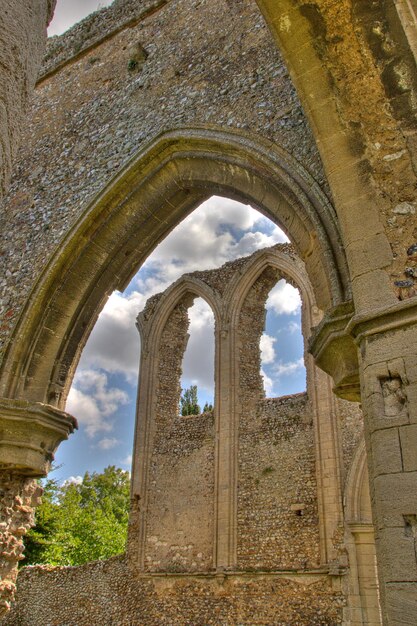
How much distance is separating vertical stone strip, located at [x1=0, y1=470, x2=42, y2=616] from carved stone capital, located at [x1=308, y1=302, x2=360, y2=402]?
3.15 m

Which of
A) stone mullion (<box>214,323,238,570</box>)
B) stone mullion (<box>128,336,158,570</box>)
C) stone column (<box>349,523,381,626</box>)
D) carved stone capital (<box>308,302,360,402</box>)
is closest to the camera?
carved stone capital (<box>308,302,360,402</box>)

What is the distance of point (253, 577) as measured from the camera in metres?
10.5

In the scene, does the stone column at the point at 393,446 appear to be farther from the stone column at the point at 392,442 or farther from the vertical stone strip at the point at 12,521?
the vertical stone strip at the point at 12,521

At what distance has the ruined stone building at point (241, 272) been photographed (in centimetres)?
279

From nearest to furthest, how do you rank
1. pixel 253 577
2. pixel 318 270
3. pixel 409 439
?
pixel 409 439 → pixel 318 270 → pixel 253 577

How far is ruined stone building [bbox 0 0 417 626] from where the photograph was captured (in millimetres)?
2789

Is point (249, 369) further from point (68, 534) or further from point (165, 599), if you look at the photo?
point (68, 534)

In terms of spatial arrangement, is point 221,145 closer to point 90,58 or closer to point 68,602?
point 90,58

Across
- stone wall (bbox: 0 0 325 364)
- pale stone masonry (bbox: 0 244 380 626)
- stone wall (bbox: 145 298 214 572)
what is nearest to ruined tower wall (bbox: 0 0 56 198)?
stone wall (bbox: 0 0 325 364)

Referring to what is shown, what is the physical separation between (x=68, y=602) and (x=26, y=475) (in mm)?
8436

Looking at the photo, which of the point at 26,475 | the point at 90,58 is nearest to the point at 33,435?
the point at 26,475

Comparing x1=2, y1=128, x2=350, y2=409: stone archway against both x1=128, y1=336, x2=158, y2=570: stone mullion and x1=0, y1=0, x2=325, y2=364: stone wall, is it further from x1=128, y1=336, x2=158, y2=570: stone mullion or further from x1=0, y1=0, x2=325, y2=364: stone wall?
x1=128, y1=336, x2=158, y2=570: stone mullion

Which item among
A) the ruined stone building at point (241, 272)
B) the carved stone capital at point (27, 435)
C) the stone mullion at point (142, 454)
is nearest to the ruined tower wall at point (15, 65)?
the ruined stone building at point (241, 272)

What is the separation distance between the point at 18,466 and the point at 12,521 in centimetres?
49
